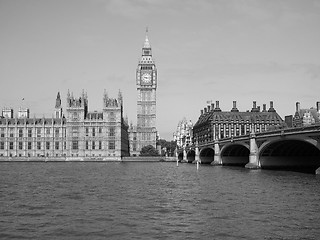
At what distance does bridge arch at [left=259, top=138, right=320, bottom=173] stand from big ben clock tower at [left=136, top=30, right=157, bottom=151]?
105m

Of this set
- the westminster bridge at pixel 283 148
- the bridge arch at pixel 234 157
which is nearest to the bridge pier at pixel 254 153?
the westminster bridge at pixel 283 148

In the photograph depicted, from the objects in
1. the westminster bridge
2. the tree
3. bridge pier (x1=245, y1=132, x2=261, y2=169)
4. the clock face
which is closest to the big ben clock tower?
the clock face

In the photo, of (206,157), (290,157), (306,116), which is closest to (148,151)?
(206,157)

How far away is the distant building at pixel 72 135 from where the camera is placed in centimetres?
15788

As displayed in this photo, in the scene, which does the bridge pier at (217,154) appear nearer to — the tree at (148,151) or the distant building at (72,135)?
the distant building at (72,135)

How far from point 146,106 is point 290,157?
111254 millimetres

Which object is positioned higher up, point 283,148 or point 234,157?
point 283,148

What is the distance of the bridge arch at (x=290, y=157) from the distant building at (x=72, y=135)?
278 ft

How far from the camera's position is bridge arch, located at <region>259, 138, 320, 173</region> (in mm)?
75562

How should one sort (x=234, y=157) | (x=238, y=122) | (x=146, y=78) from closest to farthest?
(x=234, y=157), (x=238, y=122), (x=146, y=78)

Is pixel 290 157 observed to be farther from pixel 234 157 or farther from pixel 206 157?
pixel 206 157

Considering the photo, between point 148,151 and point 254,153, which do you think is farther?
point 148,151

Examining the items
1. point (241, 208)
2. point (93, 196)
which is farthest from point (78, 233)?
point (93, 196)

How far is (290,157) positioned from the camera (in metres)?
80.2
